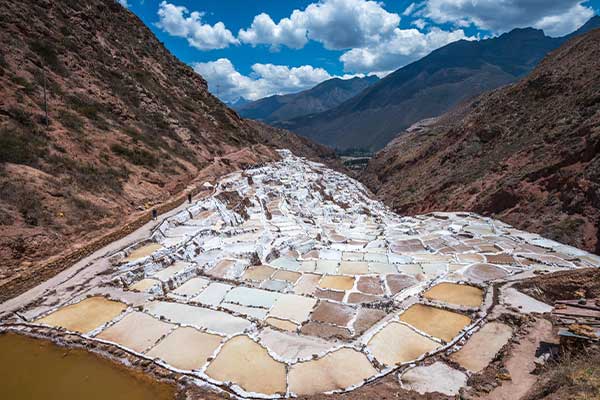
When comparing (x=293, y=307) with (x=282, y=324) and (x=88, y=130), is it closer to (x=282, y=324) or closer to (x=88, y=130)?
(x=282, y=324)

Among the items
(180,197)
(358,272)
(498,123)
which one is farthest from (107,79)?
(498,123)

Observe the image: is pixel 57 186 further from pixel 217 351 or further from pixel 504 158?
pixel 504 158

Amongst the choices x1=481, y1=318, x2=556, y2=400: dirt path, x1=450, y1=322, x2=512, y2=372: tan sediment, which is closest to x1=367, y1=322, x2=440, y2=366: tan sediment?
x1=450, y1=322, x2=512, y2=372: tan sediment

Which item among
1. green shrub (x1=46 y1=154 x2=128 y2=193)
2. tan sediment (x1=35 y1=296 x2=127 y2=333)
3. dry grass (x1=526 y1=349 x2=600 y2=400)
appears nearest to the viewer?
dry grass (x1=526 y1=349 x2=600 y2=400)

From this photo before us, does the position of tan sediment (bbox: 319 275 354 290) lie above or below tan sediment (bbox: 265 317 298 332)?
above

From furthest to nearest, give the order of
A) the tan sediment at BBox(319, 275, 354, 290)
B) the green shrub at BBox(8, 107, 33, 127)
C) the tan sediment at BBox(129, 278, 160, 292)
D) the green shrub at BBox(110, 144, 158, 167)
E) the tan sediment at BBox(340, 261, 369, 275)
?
1. the green shrub at BBox(110, 144, 158, 167)
2. the green shrub at BBox(8, 107, 33, 127)
3. the tan sediment at BBox(340, 261, 369, 275)
4. the tan sediment at BBox(319, 275, 354, 290)
5. the tan sediment at BBox(129, 278, 160, 292)

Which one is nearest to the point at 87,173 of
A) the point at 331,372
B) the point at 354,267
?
the point at 354,267

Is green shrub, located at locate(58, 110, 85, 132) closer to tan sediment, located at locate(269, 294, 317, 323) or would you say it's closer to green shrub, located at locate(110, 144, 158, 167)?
green shrub, located at locate(110, 144, 158, 167)
